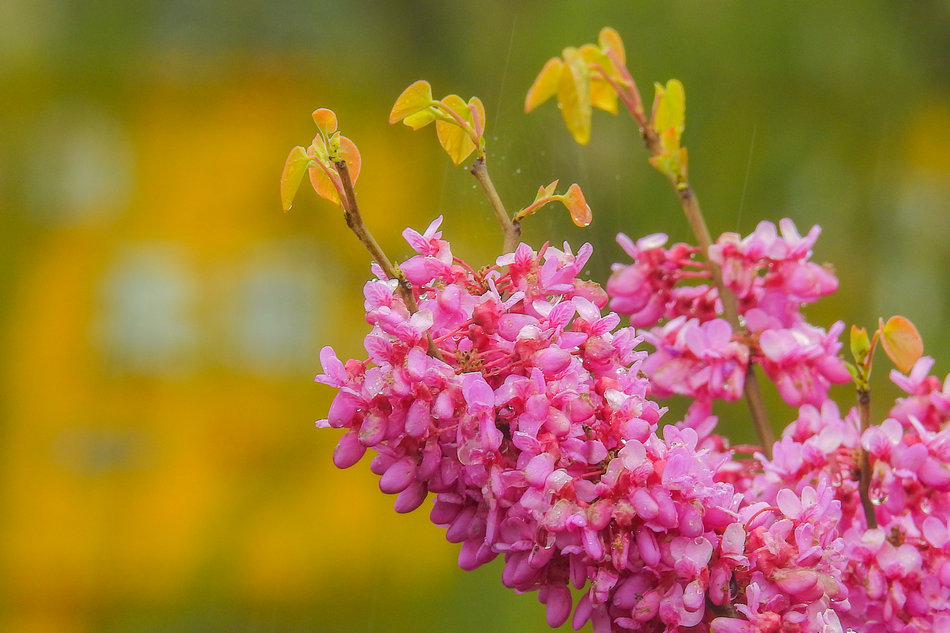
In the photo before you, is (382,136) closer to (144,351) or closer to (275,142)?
(275,142)

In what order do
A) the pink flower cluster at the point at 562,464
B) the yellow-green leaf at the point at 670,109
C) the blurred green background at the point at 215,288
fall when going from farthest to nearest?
the blurred green background at the point at 215,288, the yellow-green leaf at the point at 670,109, the pink flower cluster at the point at 562,464

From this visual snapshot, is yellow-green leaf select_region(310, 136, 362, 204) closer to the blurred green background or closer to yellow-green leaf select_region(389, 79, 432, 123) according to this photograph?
yellow-green leaf select_region(389, 79, 432, 123)

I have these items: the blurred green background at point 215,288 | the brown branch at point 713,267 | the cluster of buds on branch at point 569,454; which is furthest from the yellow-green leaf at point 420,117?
the blurred green background at point 215,288

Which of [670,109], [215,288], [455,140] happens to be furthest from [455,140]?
[215,288]

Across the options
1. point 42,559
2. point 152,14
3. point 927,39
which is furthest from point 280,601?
point 927,39

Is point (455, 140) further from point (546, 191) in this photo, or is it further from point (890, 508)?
point (890, 508)

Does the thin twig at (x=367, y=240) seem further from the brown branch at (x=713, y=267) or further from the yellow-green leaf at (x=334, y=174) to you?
the brown branch at (x=713, y=267)
